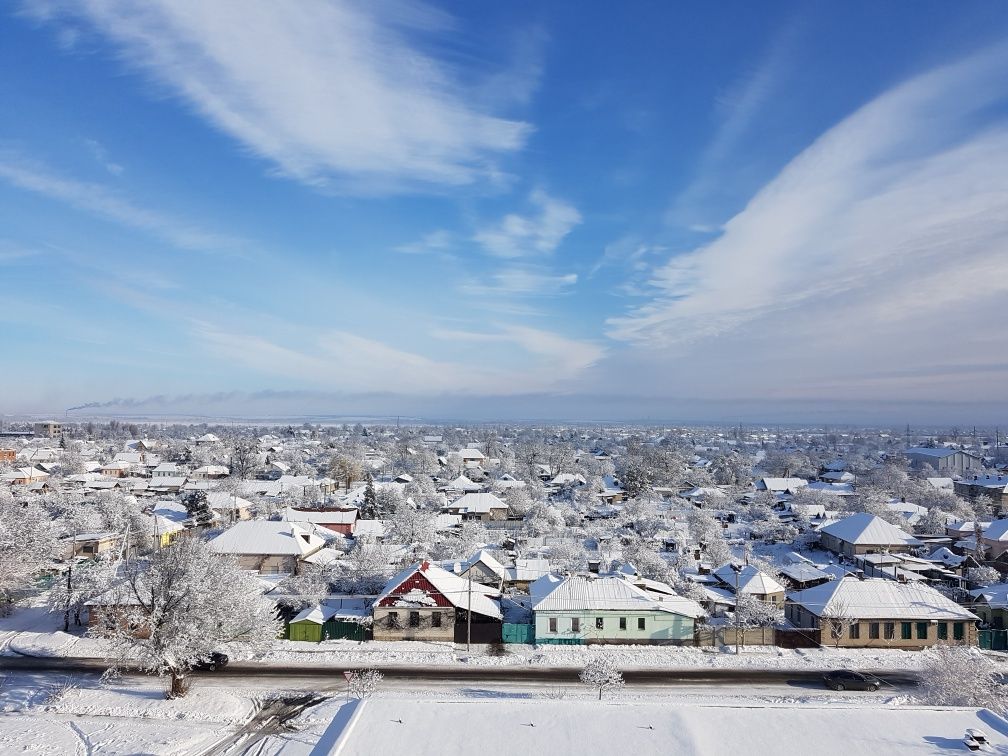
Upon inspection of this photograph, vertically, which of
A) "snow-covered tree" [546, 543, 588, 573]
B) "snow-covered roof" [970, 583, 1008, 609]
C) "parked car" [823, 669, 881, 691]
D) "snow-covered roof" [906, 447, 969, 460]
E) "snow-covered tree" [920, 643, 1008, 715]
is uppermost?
"snow-covered roof" [906, 447, 969, 460]

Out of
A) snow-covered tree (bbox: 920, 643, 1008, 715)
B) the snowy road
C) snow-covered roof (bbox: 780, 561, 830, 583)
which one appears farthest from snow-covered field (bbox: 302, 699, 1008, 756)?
snow-covered roof (bbox: 780, 561, 830, 583)

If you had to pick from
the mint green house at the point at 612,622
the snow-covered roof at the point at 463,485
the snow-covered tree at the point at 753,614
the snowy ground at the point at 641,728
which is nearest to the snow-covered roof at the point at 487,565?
the mint green house at the point at 612,622

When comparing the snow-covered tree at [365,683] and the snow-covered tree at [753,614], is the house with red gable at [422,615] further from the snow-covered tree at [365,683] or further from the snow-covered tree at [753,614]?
the snow-covered tree at [753,614]

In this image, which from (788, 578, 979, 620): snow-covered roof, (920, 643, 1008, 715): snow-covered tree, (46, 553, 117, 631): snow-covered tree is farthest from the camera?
(788, 578, 979, 620): snow-covered roof

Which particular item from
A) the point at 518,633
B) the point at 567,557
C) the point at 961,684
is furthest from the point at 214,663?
the point at 961,684

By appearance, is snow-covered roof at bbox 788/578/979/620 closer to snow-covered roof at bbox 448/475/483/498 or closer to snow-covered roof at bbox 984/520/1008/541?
snow-covered roof at bbox 984/520/1008/541

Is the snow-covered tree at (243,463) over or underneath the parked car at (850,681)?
over
